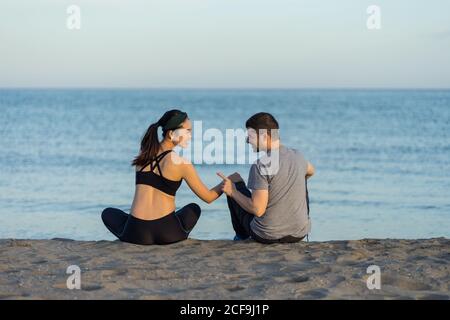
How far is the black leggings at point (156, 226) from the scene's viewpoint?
22.2ft

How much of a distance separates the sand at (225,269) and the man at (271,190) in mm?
156

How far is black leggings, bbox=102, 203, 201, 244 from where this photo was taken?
6754 millimetres

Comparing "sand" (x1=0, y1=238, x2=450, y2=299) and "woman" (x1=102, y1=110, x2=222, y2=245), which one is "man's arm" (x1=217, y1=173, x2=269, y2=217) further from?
"sand" (x1=0, y1=238, x2=450, y2=299)

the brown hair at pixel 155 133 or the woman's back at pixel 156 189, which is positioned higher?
the brown hair at pixel 155 133

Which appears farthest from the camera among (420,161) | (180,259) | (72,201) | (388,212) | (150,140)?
(420,161)

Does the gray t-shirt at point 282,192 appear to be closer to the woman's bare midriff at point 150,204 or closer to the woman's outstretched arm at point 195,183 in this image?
the woman's outstretched arm at point 195,183

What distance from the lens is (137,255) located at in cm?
637

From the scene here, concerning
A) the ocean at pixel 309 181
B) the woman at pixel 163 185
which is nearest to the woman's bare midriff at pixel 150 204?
the woman at pixel 163 185

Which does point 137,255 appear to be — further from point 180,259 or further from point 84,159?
point 84,159

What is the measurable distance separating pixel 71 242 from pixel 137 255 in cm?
103

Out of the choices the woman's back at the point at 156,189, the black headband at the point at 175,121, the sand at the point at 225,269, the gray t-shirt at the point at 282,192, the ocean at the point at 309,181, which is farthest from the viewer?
the ocean at the point at 309,181
